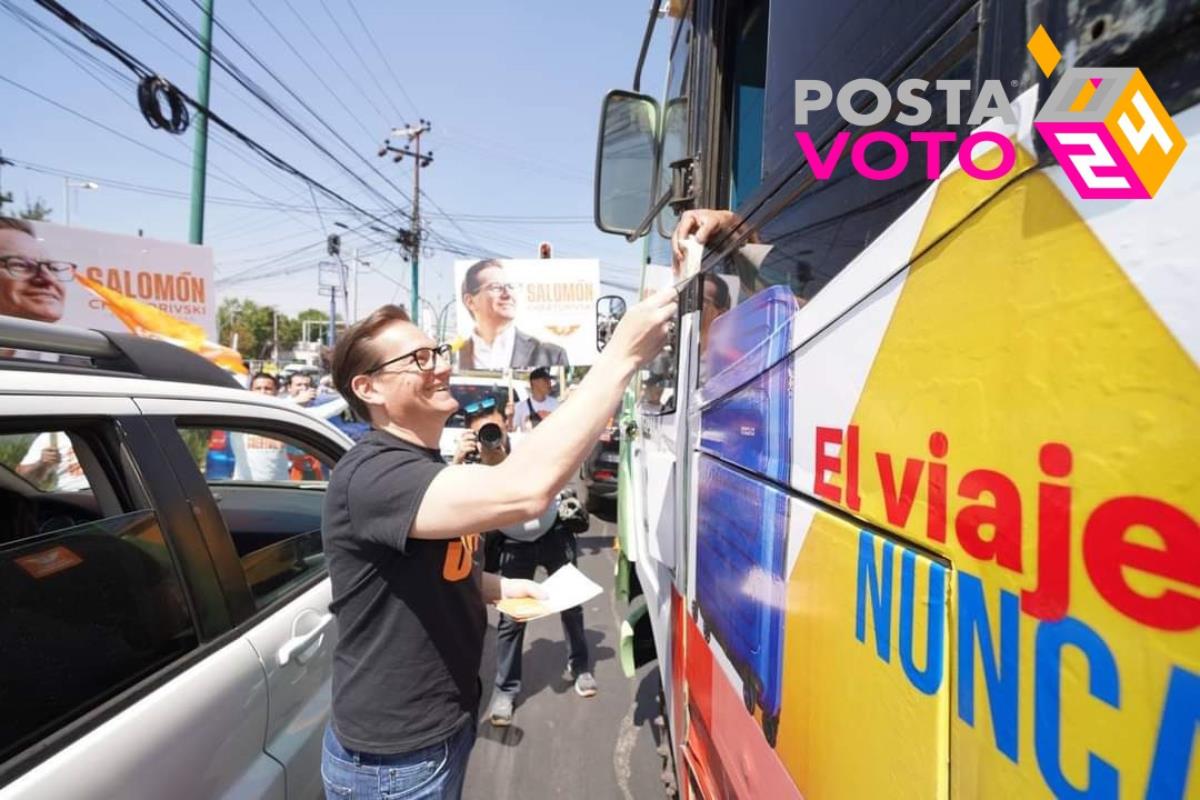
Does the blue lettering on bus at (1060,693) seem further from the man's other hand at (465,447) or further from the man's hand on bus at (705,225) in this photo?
the man's other hand at (465,447)

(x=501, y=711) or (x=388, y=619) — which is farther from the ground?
(x=388, y=619)

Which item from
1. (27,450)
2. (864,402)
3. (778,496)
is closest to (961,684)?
(864,402)

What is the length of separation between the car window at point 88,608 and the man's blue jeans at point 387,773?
440mm

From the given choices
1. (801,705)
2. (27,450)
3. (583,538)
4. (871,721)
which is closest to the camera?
(871,721)

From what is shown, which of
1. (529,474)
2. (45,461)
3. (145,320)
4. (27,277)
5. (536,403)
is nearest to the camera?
(529,474)

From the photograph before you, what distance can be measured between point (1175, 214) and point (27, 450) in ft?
11.9

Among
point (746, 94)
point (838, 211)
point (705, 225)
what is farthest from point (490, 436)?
point (838, 211)

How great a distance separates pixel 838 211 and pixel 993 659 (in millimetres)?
609

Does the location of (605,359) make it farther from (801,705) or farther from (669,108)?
(669,108)

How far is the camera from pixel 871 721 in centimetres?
74

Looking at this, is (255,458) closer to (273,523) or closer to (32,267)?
(32,267)

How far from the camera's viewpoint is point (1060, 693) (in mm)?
494

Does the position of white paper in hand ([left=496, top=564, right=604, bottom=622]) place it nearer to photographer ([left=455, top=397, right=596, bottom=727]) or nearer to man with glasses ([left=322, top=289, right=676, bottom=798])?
man with glasses ([left=322, top=289, right=676, bottom=798])

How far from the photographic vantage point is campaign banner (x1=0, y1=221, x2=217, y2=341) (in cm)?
507
